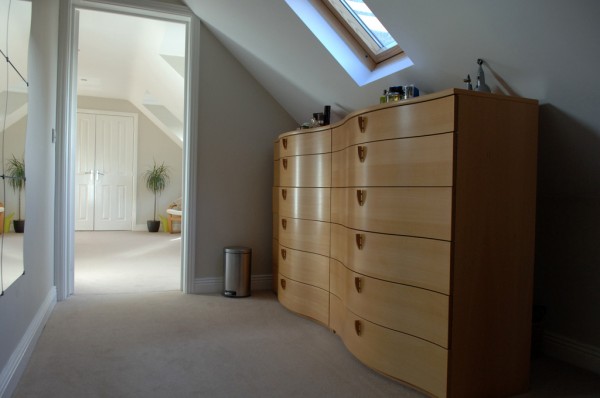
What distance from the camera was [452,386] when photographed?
1.70 meters

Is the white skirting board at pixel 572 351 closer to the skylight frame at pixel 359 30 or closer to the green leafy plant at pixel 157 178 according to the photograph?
the skylight frame at pixel 359 30

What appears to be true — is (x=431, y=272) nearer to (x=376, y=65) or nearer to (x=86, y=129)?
(x=376, y=65)

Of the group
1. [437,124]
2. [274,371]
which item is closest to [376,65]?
[437,124]

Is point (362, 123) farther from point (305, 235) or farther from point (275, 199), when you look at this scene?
point (275, 199)

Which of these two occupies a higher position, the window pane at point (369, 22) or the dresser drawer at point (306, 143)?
the window pane at point (369, 22)

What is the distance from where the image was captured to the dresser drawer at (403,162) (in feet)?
5.64

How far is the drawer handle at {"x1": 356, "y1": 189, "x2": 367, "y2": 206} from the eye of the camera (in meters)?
2.08

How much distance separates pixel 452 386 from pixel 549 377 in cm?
64

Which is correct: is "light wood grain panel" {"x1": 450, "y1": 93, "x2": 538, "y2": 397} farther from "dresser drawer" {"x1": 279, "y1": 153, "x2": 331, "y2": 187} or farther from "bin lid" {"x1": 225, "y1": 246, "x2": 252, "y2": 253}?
"bin lid" {"x1": 225, "y1": 246, "x2": 252, "y2": 253}

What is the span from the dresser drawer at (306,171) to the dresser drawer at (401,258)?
1.80ft

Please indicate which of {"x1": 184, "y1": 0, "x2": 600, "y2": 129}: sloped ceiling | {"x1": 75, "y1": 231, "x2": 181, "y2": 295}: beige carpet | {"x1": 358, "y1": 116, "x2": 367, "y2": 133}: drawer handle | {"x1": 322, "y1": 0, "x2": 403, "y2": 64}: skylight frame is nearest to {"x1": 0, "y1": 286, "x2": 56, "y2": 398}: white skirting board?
{"x1": 75, "y1": 231, "x2": 181, "y2": 295}: beige carpet

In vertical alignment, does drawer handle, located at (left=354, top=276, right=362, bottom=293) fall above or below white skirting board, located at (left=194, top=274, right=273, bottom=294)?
above

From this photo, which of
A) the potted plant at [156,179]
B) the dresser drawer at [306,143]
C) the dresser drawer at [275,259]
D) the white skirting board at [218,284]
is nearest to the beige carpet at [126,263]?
the white skirting board at [218,284]

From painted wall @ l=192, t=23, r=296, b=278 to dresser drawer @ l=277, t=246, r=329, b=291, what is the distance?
603 mm
